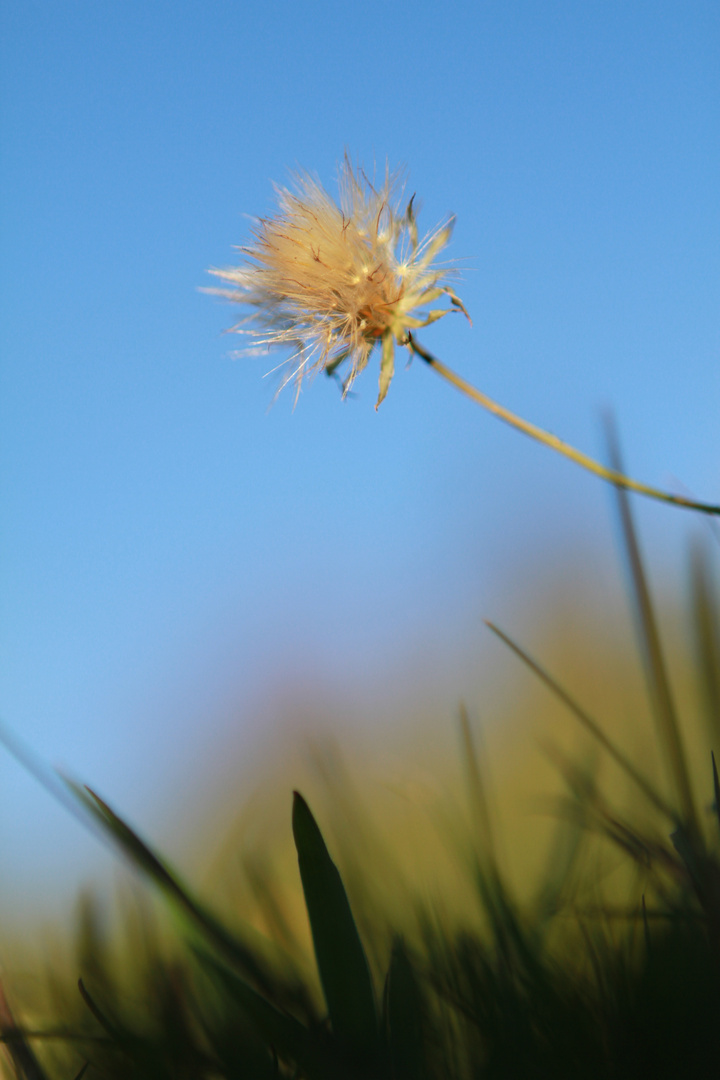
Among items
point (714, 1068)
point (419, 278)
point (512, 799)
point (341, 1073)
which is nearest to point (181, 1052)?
point (341, 1073)

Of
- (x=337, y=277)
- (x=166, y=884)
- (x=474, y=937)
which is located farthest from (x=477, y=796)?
(x=337, y=277)

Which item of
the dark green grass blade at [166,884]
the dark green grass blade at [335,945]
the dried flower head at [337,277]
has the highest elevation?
the dried flower head at [337,277]

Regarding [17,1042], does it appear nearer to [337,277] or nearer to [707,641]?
[707,641]

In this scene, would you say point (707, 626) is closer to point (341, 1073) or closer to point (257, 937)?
point (341, 1073)

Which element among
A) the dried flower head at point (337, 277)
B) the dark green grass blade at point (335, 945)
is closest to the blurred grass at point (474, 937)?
the dark green grass blade at point (335, 945)

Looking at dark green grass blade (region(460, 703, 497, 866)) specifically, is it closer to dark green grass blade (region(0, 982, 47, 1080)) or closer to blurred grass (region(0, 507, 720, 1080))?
blurred grass (region(0, 507, 720, 1080))

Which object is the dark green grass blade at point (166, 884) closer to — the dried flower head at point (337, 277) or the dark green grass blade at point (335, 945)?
the dark green grass blade at point (335, 945)

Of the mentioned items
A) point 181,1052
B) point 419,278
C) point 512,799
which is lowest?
point 512,799

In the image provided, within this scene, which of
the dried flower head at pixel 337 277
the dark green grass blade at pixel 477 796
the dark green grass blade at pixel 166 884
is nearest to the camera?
the dark green grass blade at pixel 166 884
